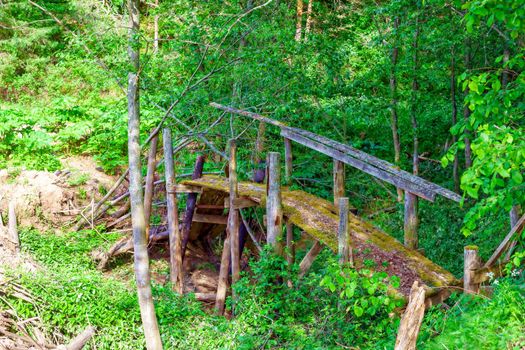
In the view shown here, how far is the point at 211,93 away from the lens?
39.0ft

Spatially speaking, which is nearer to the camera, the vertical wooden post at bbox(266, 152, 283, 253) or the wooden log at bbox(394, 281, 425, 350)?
the wooden log at bbox(394, 281, 425, 350)

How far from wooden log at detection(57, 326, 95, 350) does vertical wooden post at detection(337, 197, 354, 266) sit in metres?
3.91

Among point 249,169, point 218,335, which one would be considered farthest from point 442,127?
point 218,335

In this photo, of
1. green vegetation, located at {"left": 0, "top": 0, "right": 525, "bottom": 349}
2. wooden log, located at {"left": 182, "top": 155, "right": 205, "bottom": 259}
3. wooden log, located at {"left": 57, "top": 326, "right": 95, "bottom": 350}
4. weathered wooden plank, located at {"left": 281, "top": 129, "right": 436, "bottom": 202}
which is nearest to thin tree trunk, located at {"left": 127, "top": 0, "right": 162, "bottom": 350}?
green vegetation, located at {"left": 0, "top": 0, "right": 525, "bottom": 349}

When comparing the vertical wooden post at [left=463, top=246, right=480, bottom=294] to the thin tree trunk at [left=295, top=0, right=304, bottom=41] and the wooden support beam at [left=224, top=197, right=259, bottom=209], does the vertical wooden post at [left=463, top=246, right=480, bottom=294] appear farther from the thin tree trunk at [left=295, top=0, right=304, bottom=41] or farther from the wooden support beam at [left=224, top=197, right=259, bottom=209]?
the thin tree trunk at [left=295, top=0, right=304, bottom=41]

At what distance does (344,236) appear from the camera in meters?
7.12

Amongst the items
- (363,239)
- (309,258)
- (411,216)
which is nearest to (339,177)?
(363,239)

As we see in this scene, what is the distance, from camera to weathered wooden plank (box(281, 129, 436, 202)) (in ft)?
20.9

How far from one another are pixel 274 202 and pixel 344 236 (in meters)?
1.55

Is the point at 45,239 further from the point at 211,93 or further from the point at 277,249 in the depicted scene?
the point at 277,249

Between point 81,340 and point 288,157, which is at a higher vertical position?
point 288,157

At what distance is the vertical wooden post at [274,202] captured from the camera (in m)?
8.37

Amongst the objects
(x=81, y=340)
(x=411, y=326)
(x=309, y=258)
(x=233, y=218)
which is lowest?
(x=81, y=340)

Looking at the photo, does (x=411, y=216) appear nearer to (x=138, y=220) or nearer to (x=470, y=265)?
(x=470, y=265)
